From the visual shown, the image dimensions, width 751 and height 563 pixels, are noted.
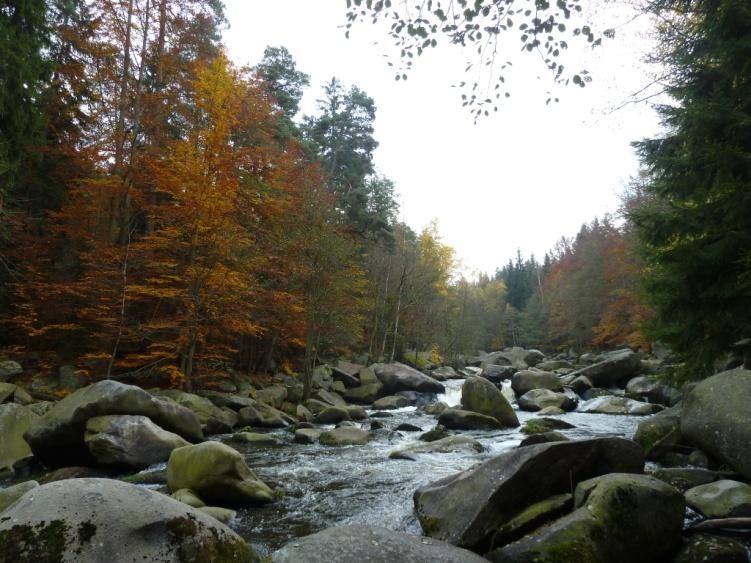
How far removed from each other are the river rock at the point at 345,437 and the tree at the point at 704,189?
21.3 feet

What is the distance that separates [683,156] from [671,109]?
809 mm

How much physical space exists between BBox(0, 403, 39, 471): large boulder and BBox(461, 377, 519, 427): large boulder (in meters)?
10.7

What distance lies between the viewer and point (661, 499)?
4414 millimetres

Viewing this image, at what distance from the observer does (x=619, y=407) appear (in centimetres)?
1480

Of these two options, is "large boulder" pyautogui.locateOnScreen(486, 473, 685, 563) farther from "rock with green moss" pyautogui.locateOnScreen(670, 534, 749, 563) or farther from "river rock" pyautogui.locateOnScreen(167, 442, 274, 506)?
"river rock" pyautogui.locateOnScreen(167, 442, 274, 506)

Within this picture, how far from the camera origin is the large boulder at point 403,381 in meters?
22.0

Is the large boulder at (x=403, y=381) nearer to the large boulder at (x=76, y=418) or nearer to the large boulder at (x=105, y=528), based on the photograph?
the large boulder at (x=76, y=418)

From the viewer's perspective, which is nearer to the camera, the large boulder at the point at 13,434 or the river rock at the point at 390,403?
the large boulder at the point at 13,434

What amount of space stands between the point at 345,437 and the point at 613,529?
753cm

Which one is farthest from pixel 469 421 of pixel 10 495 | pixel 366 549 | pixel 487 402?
pixel 10 495

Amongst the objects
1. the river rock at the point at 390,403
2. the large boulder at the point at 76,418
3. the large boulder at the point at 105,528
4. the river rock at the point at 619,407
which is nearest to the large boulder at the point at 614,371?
the river rock at the point at 619,407

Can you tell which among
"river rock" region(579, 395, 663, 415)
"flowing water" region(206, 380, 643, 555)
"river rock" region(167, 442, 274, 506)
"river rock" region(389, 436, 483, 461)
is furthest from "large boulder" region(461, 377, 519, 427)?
"river rock" region(167, 442, 274, 506)

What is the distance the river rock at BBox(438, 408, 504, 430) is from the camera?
42.6 ft

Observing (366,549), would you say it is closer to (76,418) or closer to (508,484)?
(508,484)
